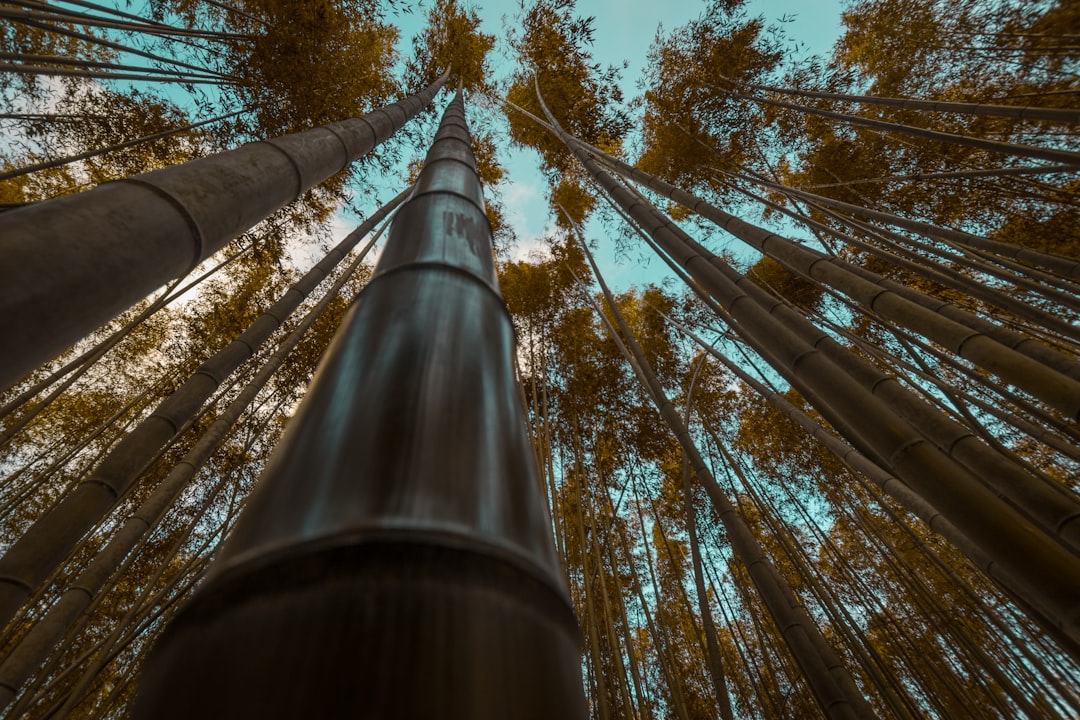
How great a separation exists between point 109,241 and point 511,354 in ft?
2.01

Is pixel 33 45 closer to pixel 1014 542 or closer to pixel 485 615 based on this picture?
pixel 485 615

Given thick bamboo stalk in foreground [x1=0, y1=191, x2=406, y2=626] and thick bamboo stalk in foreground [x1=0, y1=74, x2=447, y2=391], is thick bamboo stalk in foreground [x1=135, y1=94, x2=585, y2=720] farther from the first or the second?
thick bamboo stalk in foreground [x1=0, y1=191, x2=406, y2=626]

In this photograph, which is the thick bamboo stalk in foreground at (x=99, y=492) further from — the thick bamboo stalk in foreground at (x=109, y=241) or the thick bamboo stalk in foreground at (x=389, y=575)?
the thick bamboo stalk in foreground at (x=389, y=575)

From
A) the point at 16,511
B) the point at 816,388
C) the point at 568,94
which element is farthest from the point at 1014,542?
the point at 16,511

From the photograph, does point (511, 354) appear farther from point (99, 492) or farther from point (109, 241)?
point (99, 492)

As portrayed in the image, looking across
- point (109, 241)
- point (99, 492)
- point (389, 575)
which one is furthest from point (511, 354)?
point (99, 492)

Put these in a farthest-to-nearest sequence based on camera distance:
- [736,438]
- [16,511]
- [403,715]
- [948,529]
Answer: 1. [736,438]
2. [16,511]
3. [948,529]
4. [403,715]

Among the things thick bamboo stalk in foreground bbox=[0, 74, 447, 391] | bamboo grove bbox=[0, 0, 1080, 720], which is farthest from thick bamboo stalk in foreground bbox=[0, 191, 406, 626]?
thick bamboo stalk in foreground bbox=[0, 74, 447, 391]

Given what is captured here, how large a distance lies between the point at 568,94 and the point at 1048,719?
663cm

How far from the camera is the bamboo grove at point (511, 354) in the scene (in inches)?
18.6

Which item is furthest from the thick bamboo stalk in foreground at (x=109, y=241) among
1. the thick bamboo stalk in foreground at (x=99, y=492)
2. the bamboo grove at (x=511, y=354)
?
the thick bamboo stalk in foreground at (x=99, y=492)

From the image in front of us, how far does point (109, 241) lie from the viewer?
28.9 inches

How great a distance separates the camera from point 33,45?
13.3ft

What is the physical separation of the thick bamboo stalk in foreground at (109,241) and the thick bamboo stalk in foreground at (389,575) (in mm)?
331
